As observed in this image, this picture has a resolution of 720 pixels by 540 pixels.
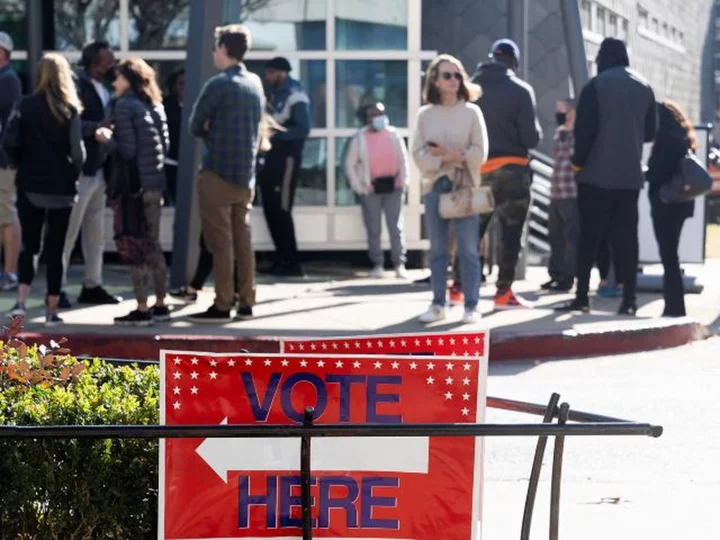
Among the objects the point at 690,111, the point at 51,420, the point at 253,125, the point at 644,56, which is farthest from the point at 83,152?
the point at 690,111

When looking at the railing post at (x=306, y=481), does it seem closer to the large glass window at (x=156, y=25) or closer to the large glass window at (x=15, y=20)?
the large glass window at (x=156, y=25)

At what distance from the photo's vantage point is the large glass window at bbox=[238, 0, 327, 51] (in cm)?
1585

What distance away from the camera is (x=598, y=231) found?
39.1 ft

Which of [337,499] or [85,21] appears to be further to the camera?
[85,21]

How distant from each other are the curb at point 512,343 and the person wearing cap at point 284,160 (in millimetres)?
4370

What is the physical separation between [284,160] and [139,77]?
4.45 metres

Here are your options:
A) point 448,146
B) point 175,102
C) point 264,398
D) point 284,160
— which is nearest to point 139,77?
point 448,146

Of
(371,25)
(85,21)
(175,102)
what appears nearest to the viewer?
(175,102)

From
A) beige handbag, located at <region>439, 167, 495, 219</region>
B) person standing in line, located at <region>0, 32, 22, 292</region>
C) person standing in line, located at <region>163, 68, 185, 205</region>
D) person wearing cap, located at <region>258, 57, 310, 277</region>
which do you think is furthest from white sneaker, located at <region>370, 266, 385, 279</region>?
beige handbag, located at <region>439, 167, 495, 219</region>

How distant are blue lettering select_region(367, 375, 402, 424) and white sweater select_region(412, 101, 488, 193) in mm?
7075

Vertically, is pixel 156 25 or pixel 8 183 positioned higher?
pixel 156 25

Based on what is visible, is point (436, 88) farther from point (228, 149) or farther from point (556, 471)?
point (556, 471)

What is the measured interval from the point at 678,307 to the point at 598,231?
3.35 ft

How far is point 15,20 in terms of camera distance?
16.0 meters
